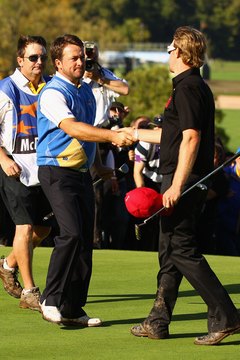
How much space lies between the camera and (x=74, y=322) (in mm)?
8477

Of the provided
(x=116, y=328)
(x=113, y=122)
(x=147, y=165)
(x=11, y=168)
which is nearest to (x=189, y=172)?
(x=116, y=328)

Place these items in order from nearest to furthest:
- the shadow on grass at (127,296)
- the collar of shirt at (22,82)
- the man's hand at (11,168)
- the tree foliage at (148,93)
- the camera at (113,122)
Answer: the man's hand at (11,168)
the collar of shirt at (22,82)
the shadow on grass at (127,296)
the camera at (113,122)
the tree foliage at (148,93)

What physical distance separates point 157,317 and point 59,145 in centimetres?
138

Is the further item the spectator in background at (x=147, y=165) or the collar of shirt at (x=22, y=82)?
the spectator in background at (x=147, y=165)

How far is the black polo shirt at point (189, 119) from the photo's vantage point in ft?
24.7

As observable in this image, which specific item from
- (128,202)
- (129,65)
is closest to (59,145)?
(128,202)

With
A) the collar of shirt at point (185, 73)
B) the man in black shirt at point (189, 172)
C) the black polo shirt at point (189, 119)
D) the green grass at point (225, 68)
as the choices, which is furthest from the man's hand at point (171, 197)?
the green grass at point (225, 68)

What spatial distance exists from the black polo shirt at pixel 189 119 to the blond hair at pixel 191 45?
7 centimetres

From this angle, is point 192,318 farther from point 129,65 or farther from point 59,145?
point 129,65

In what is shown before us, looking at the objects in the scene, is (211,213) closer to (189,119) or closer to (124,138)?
(124,138)

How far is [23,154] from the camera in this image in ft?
30.4

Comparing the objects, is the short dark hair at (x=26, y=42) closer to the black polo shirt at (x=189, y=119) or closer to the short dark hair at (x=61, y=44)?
the short dark hair at (x=61, y=44)

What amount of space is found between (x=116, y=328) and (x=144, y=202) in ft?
3.68

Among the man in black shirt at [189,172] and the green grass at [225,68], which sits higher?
the man in black shirt at [189,172]
